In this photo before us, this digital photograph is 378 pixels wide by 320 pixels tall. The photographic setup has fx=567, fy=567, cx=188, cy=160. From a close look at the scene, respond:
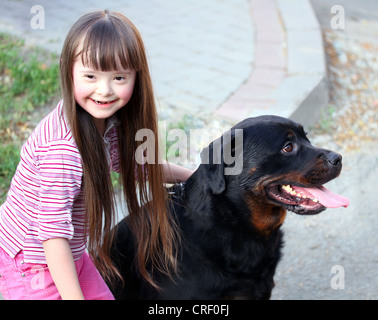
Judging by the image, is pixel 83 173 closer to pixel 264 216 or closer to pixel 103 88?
pixel 103 88

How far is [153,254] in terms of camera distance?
2846 mm

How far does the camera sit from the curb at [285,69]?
511cm

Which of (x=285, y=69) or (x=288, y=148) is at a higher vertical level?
(x=288, y=148)

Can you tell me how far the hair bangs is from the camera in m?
2.33

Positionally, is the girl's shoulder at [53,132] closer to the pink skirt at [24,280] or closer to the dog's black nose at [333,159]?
the pink skirt at [24,280]

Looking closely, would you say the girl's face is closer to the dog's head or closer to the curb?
the dog's head

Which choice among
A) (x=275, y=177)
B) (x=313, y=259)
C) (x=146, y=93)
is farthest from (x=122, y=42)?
(x=313, y=259)

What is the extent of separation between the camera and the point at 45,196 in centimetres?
232

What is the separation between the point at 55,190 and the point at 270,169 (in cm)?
106

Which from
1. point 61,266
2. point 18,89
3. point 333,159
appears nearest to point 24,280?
point 61,266

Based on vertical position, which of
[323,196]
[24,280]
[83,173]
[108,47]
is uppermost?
[108,47]

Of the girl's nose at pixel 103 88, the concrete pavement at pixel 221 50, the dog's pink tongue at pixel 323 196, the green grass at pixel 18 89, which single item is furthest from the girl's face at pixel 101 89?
the concrete pavement at pixel 221 50
